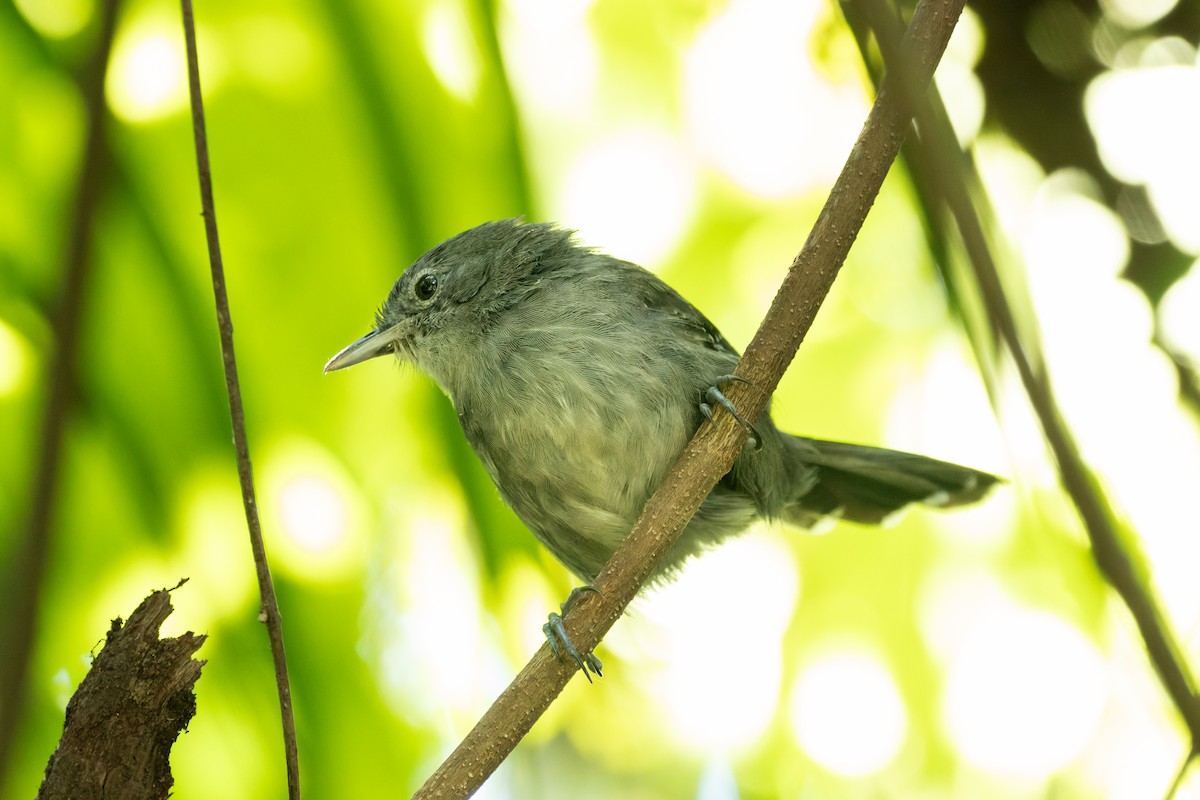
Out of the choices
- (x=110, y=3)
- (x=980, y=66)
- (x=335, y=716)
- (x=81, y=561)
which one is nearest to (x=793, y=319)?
(x=980, y=66)

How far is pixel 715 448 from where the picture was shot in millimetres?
2926

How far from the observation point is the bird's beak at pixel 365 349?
3.77 m

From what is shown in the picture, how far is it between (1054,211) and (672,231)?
1.51 m

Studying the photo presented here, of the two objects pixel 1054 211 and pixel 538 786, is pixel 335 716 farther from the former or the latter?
pixel 1054 211

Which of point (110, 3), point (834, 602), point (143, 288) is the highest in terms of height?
point (834, 602)

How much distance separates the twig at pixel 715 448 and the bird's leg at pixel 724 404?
0.08ft

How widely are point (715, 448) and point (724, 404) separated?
129 millimetres

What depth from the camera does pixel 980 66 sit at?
352 cm

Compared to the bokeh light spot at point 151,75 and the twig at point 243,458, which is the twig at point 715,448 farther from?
the bokeh light spot at point 151,75

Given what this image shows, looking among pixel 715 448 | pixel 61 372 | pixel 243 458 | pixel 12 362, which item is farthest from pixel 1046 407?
pixel 12 362

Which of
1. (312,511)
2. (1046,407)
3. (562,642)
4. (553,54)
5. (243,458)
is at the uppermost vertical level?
(553,54)

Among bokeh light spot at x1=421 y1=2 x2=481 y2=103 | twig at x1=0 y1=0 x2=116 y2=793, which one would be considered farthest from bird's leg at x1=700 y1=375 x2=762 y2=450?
twig at x1=0 y1=0 x2=116 y2=793

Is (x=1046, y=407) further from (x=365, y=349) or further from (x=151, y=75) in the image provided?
(x=151, y=75)

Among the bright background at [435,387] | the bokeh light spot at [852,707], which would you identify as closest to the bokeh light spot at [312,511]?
the bright background at [435,387]
